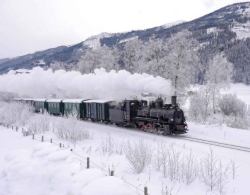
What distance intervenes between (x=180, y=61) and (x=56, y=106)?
742 inches

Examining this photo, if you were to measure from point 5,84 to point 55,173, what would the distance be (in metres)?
37.6

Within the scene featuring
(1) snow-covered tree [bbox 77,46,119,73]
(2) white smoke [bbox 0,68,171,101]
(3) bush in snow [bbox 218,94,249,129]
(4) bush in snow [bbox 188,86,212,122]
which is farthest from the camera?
(1) snow-covered tree [bbox 77,46,119,73]

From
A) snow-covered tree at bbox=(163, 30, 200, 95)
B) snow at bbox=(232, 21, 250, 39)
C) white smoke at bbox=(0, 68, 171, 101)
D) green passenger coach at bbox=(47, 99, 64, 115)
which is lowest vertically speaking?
green passenger coach at bbox=(47, 99, 64, 115)

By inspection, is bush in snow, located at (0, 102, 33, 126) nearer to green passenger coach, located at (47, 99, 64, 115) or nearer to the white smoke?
green passenger coach, located at (47, 99, 64, 115)

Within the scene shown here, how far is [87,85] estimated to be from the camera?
105ft

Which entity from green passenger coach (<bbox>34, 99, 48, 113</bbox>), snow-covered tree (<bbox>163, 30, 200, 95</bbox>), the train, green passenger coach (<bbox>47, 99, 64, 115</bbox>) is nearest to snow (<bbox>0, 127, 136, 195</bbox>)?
the train

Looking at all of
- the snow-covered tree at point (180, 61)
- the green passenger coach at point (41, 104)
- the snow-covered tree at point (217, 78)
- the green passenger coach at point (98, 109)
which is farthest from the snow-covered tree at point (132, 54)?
the green passenger coach at point (41, 104)

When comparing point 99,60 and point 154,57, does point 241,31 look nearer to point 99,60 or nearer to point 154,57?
point 99,60

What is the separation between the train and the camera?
17500 mm

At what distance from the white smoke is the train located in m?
1.58

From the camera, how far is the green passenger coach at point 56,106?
33.8 meters

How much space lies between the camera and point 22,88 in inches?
1790

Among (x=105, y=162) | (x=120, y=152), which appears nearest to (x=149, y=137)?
(x=120, y=152)

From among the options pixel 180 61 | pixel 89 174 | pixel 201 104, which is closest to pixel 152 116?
pixel 89 174
